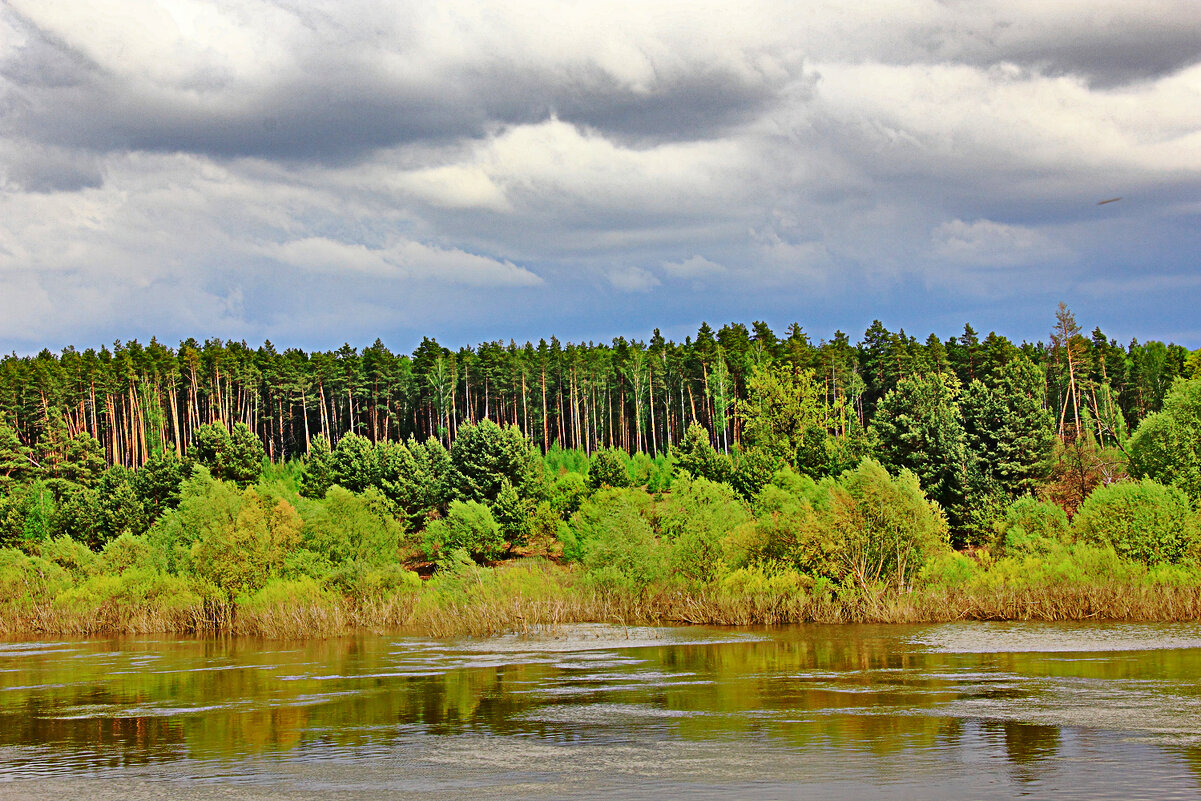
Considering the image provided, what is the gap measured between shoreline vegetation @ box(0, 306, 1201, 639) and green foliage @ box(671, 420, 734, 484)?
286 mm

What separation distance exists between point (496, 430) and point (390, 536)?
79.1 feet

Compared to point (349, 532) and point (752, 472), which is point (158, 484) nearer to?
point (349, 532)

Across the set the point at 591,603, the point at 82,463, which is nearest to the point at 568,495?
the point at 591,603

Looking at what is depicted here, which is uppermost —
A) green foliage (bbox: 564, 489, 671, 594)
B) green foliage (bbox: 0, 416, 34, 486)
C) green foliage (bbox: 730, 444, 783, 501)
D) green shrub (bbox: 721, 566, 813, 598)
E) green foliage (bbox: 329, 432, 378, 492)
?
green foliage (bbox: 0, 416, 34, 486)

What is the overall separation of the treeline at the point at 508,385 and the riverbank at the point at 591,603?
249 ft

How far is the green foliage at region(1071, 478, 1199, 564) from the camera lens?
52562mm

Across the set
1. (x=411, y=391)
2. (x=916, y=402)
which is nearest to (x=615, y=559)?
(x=916, y=402)

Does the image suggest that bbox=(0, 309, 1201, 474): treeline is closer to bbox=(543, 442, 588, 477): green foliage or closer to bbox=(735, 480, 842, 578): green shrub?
bbox=(543, 442, 588, 477): green foliage

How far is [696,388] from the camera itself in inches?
5920

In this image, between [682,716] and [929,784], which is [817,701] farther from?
[929,784]

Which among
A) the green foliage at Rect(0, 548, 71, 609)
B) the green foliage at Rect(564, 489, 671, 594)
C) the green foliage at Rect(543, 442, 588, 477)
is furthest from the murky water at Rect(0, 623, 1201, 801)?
the green foliage at Rect(543, 442, 588, 477)

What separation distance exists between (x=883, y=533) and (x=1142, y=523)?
13.3m

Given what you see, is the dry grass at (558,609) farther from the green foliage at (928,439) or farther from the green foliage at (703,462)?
the green foliage at (703,462)

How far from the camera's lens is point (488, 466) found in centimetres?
8950
